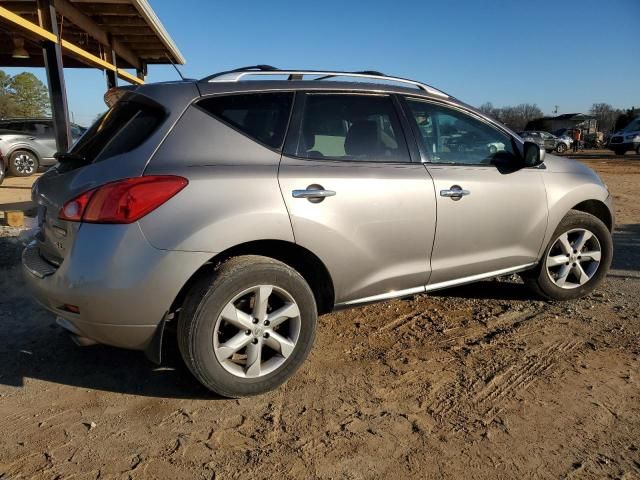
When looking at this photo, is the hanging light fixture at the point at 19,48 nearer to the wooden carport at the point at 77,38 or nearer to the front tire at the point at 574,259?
the wooden carport at the point at 77,38

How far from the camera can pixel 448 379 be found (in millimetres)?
2973

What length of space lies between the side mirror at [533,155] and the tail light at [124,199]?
250 cm

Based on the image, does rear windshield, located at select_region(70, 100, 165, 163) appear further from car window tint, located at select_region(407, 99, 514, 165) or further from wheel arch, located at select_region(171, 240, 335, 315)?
car window tint, located at select_region(407, 99, 514, 165)

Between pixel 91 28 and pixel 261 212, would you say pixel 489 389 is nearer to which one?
pixel 261 212

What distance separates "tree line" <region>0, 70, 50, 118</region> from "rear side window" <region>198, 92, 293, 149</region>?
57.8 m

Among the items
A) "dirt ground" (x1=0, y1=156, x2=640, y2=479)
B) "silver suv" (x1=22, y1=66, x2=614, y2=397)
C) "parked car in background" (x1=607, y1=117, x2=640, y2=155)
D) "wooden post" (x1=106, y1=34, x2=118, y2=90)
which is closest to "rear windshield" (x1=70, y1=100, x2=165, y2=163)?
"silver suv" (x1=22, y1=66, x2=614, y2=397)

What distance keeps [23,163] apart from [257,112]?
43.5 ft

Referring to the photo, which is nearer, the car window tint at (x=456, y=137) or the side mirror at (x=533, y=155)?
the car window tint at (x=456, y=137)

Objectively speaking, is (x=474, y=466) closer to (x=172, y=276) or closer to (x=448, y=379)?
(x=448, y=379)

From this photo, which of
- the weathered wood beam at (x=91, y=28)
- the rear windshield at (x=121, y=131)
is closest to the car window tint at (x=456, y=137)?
the rear windshield at (x=121, y=131)

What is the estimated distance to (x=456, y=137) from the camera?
3.60 meters

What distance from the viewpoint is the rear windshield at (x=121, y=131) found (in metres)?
2.63

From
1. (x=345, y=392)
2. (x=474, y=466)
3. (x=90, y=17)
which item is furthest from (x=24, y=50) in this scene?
(x=474, y=466)

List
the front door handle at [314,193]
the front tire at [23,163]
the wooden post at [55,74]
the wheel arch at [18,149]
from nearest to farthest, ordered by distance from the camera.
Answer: the front door handle at [314,193]
the wooden post at [55,74]
the wheel arch at [18,149]
the front tire at [23,163]
